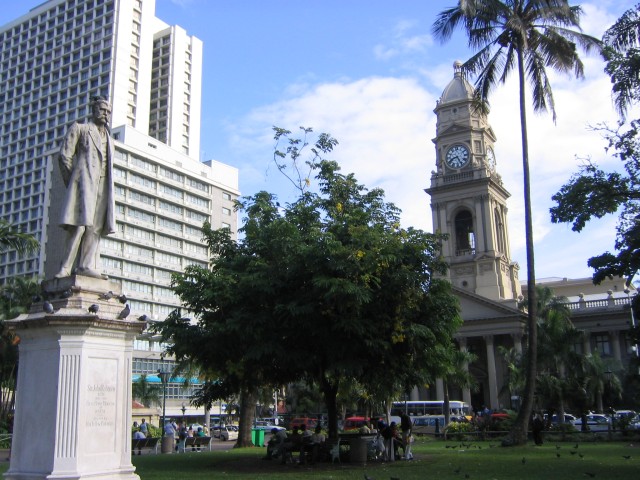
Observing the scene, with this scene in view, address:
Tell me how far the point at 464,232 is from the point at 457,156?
8445mm

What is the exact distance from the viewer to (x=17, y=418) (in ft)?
29.1

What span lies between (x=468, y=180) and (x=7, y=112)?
7292 cm

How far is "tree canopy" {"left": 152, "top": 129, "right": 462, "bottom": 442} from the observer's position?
19.3 metres

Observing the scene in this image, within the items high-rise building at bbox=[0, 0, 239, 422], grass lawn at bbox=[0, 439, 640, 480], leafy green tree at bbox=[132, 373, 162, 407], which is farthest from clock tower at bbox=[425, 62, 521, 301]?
grass lawn at bbox=[0, 439, 640, 480]

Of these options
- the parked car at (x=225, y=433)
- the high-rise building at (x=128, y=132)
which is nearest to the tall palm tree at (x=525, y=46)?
the parked car at (x=225, y=433)

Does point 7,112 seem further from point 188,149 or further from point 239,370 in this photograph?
point 239,370

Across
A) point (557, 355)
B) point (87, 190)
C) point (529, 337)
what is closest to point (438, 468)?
point (529, 337)

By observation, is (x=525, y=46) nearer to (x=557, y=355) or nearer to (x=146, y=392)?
(x=557, y=355)

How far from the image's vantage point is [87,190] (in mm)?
9695

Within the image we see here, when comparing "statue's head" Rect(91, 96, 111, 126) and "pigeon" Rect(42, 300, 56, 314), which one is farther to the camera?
"statue's head" Rect(91, 96, 111, 126)

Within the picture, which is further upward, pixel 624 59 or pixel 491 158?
pixel 491 158

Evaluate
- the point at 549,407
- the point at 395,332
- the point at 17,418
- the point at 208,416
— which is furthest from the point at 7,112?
the point at 17,418

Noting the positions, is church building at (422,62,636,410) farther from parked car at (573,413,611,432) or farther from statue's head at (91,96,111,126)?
statue's head at (91,96,111,126)

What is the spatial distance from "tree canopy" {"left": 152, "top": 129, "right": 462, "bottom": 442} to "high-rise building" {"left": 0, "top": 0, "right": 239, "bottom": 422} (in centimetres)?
5886
